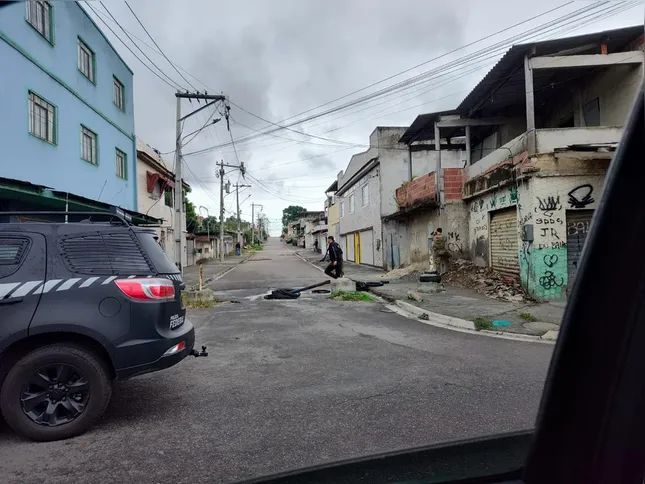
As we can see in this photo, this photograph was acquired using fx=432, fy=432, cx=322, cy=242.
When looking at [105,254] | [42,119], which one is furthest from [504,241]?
[42,119]

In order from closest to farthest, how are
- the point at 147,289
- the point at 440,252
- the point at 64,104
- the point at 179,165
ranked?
the point at 147,289 → the point at 64,104 → the point at 440,252 → the point at 179,165

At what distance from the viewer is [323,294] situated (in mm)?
13531

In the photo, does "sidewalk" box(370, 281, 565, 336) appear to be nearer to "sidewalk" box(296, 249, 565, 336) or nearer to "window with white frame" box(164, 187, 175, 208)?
"sidewalk" box(296, 249, 565, 336)

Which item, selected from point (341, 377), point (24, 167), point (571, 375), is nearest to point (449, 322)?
point (341, 377)

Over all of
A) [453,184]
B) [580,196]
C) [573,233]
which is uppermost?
[453,184]

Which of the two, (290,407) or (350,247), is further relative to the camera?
(350,247)

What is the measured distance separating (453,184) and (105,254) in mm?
13464

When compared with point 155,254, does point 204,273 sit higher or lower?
lower

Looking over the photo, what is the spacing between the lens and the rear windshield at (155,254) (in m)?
4.32

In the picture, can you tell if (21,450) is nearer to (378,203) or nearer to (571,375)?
(571,375)

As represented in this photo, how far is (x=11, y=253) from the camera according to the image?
12.6 ft

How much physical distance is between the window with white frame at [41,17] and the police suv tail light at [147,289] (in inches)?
424

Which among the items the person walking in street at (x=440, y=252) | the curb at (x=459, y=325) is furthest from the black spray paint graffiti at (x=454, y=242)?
the curb at (x=459, y=325)

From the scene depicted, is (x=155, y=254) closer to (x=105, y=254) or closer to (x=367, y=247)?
(x=105, y=254)
